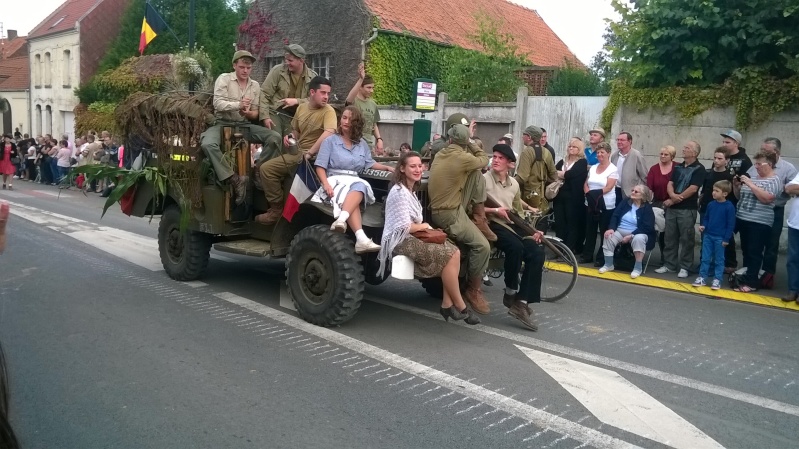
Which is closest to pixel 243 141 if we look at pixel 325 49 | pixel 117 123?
pixel 117 123

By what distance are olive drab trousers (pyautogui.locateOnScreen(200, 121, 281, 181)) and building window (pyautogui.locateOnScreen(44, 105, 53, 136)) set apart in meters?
40.1

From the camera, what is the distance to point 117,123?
26.7ft

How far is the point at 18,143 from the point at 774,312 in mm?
27416

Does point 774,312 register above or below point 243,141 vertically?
below

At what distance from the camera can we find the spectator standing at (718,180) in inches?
365

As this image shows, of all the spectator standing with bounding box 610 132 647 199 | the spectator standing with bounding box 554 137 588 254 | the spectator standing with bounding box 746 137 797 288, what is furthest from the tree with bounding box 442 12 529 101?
the spectator standing with bounding box 746 137 797 288

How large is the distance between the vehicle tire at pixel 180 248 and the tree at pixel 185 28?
2544 centimetres

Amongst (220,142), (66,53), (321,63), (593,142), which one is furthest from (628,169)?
(66,53)

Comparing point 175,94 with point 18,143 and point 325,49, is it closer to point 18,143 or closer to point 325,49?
point 325,49

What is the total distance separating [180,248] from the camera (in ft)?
26.5

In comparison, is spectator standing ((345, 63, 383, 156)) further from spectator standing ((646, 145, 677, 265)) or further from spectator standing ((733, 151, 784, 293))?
spectator standing ((733, 151, 784, 293))

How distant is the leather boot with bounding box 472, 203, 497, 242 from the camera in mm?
6676

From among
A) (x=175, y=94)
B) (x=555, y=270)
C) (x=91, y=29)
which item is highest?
(x=91, y=29)

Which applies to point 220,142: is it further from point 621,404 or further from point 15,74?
point 15,74
